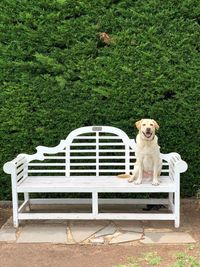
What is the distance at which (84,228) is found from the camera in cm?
504

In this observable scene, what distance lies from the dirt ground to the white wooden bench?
1.79 ft

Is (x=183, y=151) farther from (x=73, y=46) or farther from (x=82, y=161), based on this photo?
(x=73, y=46)

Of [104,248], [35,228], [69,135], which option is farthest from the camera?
[69,135]

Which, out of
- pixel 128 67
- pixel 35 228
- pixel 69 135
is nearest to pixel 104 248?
pixel 35 228

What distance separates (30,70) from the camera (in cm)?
600

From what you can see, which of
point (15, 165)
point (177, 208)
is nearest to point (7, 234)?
point (15, 165)

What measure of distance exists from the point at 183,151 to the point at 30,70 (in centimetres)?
247

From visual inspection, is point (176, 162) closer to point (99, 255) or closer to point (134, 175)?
point (134, 175)

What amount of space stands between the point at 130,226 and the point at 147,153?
0.91 m

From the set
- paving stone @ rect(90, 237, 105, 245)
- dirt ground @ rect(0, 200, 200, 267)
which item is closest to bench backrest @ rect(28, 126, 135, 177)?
paving stone @ rect(90, 237, 105, 245)

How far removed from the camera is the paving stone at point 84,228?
4742 millimetres

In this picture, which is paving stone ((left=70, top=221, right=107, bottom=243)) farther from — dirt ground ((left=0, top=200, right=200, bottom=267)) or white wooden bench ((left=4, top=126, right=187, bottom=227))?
dirt ground ((left=0, top=200, right=200, bottom=267))

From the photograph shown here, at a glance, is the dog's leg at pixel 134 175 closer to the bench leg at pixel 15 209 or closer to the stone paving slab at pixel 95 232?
the stone paving slab at pixel 95 232

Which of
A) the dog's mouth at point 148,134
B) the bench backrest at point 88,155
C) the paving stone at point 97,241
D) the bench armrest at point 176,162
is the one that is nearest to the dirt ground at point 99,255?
the paving stone at point 97,241
